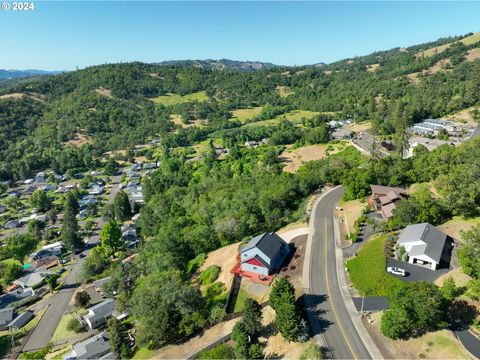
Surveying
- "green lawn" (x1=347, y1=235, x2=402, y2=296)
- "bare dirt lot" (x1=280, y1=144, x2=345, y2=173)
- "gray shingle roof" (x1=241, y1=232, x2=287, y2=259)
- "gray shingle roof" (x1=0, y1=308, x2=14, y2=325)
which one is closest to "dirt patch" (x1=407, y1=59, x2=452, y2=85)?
"bare dirt lot" (x1=280, y1=144, x2=345, y2=173)

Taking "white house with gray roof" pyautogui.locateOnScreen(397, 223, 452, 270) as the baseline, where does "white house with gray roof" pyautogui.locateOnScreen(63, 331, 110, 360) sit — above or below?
below

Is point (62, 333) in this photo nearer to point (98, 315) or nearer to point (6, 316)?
point (98, 315)

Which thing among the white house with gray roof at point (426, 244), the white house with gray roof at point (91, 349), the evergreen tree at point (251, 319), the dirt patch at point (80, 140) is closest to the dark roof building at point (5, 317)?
the white house with gray roof at point (91, 349)

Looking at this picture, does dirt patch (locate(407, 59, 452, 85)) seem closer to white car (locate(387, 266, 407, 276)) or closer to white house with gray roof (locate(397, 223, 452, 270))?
white house with gray roof (locate(397, 223, 452, 270))

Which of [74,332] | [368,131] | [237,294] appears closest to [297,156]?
[368,131]

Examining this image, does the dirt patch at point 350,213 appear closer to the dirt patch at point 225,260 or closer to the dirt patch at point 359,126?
the dirt patch at point 225,260
